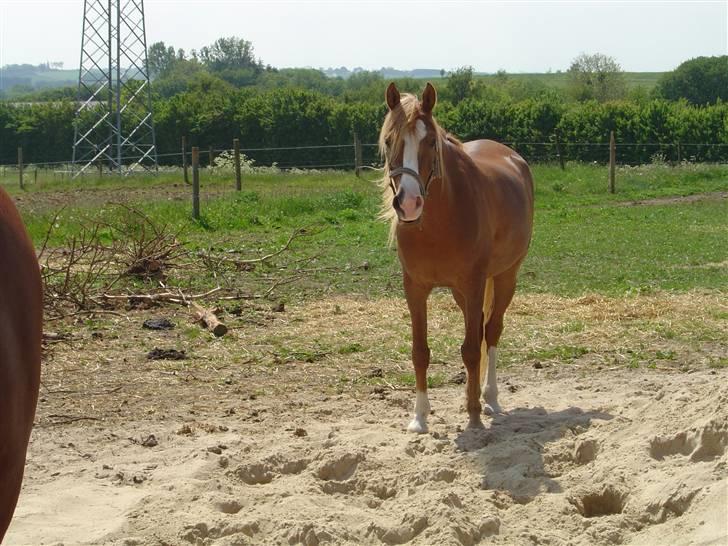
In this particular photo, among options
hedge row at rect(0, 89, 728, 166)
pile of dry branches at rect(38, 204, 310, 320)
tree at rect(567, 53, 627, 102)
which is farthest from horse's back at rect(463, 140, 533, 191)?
tree at rect(567, 53, 627, 102)

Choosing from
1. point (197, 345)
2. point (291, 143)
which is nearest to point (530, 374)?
point (197, 345)

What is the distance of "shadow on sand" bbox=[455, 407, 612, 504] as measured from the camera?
15.0ft

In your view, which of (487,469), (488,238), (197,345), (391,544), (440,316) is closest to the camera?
(391,544)

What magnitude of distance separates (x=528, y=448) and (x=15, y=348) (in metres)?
3.88

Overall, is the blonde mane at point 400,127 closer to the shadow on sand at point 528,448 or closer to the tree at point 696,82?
the shadow on sand at point 528,448

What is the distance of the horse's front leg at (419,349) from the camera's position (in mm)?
5582

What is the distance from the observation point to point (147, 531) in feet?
13.2

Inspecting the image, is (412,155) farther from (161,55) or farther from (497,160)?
(161,55)

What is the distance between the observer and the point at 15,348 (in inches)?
62.6

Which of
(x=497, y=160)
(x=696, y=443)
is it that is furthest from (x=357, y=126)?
(x=696, y=443)

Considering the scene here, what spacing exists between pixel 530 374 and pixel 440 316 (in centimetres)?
202

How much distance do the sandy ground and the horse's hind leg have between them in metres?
0.22

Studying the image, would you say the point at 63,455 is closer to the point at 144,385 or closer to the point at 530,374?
the point at 144,385

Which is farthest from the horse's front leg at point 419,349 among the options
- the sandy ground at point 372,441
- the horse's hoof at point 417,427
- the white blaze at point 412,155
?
the white blaze at point 412,155
